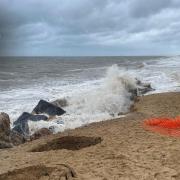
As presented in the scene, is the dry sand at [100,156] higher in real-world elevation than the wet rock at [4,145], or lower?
higher

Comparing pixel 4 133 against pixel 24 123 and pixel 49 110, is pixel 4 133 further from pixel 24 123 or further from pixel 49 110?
pixel 49 110

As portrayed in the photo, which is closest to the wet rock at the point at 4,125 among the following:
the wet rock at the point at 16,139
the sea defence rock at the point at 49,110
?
the wet rock at the point at 16,139

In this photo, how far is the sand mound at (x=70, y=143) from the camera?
9.03 meters

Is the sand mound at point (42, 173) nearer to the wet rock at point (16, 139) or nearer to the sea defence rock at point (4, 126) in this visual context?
the sea defence rock at point (4, 126)

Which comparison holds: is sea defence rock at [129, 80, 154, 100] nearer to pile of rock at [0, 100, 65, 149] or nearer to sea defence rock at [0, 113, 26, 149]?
pile of rock at [0, 100, 65, 149]

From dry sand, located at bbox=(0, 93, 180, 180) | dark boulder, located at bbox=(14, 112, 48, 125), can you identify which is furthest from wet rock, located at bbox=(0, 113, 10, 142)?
dark boulder, located at bbox=(14, 112, 48, 125)

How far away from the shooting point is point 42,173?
6820mm

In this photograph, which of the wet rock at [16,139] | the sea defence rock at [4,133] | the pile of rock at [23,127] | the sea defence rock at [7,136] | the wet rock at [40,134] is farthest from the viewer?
the wet rock at [40,134]

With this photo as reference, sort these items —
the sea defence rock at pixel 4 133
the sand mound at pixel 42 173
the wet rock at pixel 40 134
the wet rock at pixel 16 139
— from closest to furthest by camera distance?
the sand mound at pixel 42 173
the sea defence rock at pixel 4 133
the wet rock at pixel 16 139
the wet rock at pixel 40 134

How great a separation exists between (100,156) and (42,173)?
1.25m

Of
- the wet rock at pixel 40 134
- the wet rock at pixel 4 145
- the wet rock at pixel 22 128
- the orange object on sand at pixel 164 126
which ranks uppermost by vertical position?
the orange object on sand at pixel 164 126

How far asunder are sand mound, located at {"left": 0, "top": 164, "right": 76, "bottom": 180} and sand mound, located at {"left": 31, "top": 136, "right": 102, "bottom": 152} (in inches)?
70.2

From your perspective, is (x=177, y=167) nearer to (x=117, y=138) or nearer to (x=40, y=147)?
(x=117, y=138)

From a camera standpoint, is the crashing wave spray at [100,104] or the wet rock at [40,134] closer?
the wet rock at [40,134]
